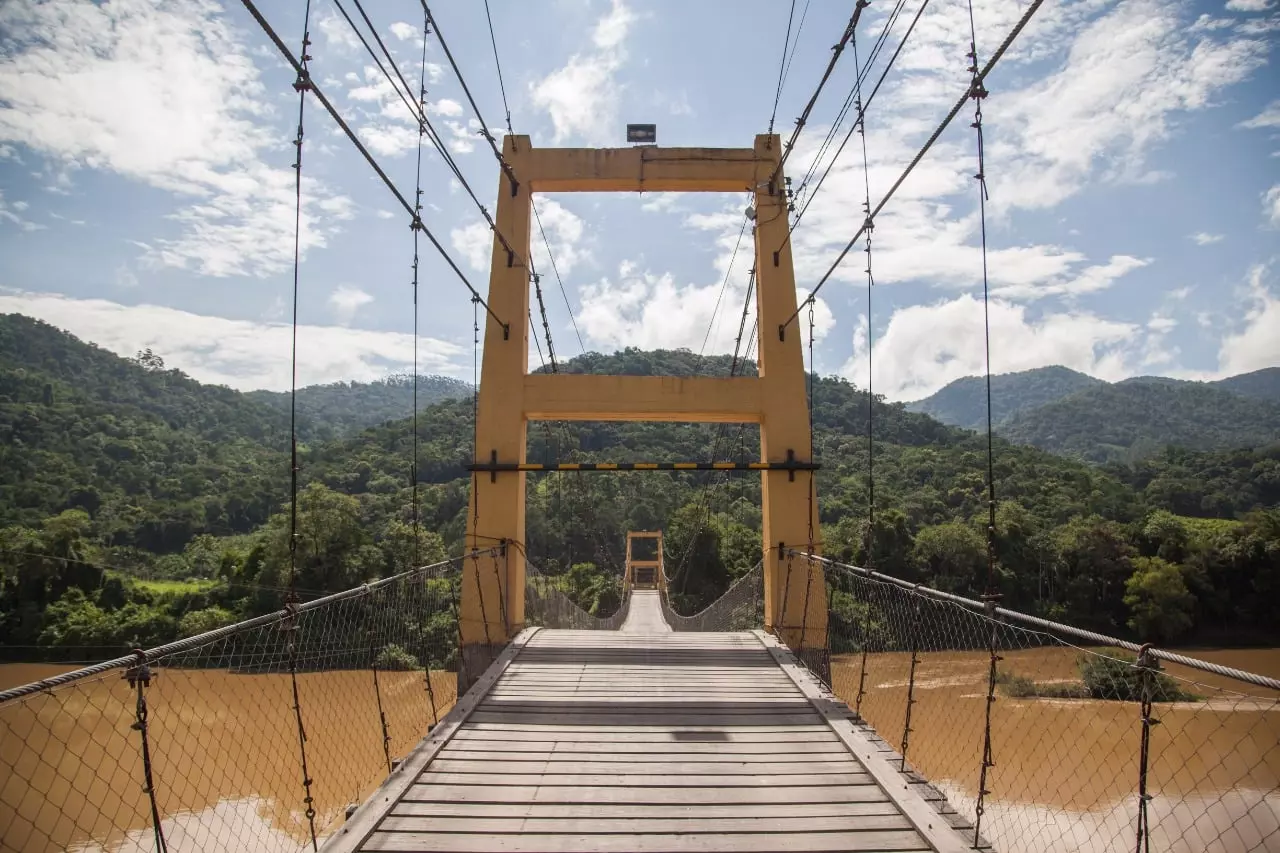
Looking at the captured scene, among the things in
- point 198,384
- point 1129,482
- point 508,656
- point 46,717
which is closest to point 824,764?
point 508,656

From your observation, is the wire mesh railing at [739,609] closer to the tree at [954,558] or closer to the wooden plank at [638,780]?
the wooden plank at [638,780]

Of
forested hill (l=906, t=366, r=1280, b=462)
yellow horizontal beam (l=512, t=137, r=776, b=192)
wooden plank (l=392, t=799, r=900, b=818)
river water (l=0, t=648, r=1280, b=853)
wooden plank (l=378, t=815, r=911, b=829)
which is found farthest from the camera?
forested hill (l=906, t=366, r=1280, b=462)

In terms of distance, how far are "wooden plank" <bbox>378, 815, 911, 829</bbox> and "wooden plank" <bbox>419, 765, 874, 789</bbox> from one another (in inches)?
9.9

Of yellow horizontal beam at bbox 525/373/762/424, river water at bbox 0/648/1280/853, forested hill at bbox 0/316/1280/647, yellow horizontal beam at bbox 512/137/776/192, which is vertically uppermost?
yellow horizontal beam at bbox 512/137/776/192

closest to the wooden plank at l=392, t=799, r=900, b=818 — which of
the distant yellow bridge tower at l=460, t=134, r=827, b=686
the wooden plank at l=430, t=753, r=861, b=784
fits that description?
the wooden plank at l=430, t=753, r=861, b=784

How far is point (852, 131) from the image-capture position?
391 centimetres

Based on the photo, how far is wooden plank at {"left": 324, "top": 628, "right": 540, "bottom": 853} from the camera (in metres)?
2.12

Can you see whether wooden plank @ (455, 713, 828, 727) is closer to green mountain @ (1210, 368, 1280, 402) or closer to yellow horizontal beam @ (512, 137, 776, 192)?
yellow horizontal beam @ (512, 137, 776, 192)

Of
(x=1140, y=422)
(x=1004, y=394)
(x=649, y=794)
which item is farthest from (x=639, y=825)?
A: (x=1004, y=394)

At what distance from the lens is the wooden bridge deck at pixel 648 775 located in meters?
2.17

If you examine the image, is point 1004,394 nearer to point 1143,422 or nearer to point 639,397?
point 1143,422

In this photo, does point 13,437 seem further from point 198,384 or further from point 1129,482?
point 1129,482

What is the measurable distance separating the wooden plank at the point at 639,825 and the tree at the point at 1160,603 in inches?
925

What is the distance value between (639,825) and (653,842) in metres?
0.11
